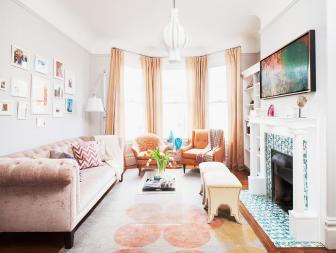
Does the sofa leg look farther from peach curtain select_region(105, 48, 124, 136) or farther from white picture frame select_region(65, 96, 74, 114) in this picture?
peach curtain select_region(105, 48, 124, 136)

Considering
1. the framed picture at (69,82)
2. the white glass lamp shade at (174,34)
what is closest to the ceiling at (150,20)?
the white glass lamp shade at (174,34)

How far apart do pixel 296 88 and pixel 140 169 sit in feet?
11.3

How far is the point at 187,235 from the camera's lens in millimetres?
2602

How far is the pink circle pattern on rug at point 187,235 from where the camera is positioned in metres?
2.43

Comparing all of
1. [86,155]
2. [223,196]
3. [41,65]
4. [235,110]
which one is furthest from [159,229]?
[235,110]

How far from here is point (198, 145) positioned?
583 cm

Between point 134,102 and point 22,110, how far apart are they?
3.34 m

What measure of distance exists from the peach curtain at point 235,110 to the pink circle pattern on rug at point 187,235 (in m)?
3.22

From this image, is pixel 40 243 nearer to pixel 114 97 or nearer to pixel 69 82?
pixel 69 82

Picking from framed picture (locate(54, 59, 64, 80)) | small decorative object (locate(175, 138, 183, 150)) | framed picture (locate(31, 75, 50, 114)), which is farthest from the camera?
small decorative object (locate(175, 138, 183, 150))

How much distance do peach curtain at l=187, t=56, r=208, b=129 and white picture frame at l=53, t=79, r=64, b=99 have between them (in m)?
3.08

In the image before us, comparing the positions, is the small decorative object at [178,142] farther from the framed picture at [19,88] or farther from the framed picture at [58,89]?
the framed picture at [19,88]

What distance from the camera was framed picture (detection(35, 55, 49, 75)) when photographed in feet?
11.8

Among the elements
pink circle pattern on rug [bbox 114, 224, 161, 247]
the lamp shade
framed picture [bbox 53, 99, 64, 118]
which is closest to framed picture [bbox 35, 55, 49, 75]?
framed picture [bbox 53, 99, 64, 118]
